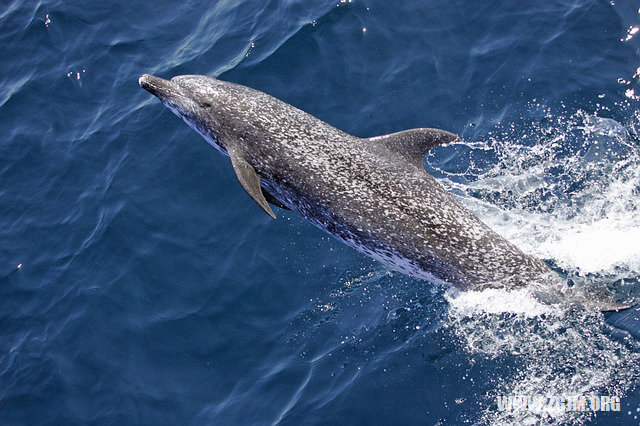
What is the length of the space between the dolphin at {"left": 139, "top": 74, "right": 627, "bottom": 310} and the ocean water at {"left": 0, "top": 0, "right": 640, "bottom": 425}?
554 millimetres

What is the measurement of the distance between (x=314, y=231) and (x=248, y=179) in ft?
8.19

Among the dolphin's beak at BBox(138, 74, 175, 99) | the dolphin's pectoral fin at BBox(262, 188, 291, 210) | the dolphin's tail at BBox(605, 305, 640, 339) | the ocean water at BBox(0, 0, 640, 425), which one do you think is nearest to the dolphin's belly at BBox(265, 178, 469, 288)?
the dolphin's pectoral fin at BBox(262, 188, 291, 210)

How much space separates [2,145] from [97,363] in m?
6.81

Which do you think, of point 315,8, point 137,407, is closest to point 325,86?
point 315,8

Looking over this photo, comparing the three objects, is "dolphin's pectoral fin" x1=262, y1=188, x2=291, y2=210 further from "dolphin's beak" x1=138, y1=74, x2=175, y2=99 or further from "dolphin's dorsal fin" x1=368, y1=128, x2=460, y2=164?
"dolphin's beak" x1=138, y1=74, x2=175, y2=99

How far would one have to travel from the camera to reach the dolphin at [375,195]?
9195mm

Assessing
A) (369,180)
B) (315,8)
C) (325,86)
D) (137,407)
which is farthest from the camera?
(315,8)

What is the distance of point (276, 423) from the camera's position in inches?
394

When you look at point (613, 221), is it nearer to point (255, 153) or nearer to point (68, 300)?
point (255, 153)

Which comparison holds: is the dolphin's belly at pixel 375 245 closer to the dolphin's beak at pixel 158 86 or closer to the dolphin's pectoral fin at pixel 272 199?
the dolphin's pectoral fin at pixel 272 199

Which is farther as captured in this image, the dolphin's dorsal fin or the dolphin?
the dolphin's dorsal fin

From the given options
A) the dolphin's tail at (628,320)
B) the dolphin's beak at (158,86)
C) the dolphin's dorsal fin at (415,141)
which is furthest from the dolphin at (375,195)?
the dolphin's beak at (158,86)

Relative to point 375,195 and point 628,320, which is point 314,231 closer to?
point 375,195

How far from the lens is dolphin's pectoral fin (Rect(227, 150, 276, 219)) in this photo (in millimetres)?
9266
